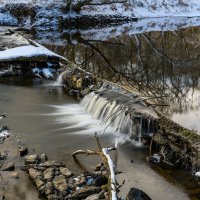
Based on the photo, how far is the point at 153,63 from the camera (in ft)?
85.2

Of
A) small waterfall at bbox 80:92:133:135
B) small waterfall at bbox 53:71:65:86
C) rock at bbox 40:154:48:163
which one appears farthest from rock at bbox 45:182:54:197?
small waterfall at bbox 53:71:65:86

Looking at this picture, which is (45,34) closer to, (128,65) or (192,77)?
(128,65)

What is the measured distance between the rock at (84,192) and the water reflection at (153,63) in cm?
490

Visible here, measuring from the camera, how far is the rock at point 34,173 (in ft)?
36.5

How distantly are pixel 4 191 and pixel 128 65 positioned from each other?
15821 millimetres

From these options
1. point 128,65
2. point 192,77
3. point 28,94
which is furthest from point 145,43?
point 28,94

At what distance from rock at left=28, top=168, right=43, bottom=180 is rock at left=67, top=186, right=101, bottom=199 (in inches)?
56.3

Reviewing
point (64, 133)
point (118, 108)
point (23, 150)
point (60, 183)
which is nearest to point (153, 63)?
point (118, 108)

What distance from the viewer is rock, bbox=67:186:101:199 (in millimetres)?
10062

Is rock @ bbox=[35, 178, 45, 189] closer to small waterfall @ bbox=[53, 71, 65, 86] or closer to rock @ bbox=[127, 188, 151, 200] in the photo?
rock @ bbox=[127, 188, 151, 200]

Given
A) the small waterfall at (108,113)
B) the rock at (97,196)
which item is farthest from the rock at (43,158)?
the small waterfall at (108,113)

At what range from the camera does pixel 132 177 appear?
11.5 meters

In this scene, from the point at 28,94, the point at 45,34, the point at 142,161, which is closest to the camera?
the point at 142,161

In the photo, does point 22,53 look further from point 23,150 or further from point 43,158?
point 43,158
